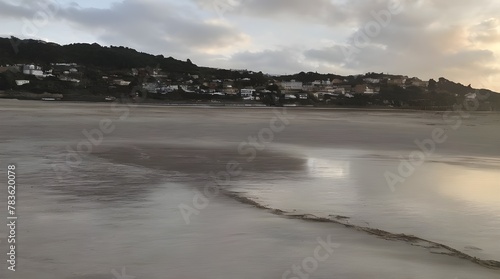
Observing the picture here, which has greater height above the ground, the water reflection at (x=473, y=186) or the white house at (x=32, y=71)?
the white house at (x=32, y=71)

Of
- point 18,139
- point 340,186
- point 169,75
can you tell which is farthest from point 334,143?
point 169,75

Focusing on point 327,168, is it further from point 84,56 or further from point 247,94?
point 84,56

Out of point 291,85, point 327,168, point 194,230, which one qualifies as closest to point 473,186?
point 327,168

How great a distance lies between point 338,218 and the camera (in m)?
7.27

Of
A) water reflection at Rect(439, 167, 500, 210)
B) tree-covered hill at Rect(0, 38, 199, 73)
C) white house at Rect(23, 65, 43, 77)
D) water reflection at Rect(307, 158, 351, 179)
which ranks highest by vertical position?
tree-covered hill at Rect(0, 38, 199, 73)

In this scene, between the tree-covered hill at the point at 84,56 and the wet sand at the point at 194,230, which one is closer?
the wet sand at the point at 194,230

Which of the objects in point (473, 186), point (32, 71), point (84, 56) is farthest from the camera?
point (84, 56)

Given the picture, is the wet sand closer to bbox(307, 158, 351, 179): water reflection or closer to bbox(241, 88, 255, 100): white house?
bbox(307, 158, 351, 179): water reflection

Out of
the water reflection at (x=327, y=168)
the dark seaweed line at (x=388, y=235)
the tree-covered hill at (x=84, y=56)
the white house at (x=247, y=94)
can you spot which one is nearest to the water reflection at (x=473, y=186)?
the water reflection at (x=327, y=168)

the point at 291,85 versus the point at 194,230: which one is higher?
the point at 291,85

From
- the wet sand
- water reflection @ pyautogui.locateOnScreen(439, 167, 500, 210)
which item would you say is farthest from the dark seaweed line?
water reflection @ pyautogui.locateOnScreen(439, 167, 500, 210)

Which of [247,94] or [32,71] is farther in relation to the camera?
[247,94]

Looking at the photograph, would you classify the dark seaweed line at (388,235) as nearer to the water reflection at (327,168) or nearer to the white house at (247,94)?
the water reflection at (327,168)

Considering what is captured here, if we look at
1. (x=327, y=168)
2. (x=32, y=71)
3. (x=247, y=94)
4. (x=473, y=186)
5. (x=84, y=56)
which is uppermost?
(x=84, y=56)
